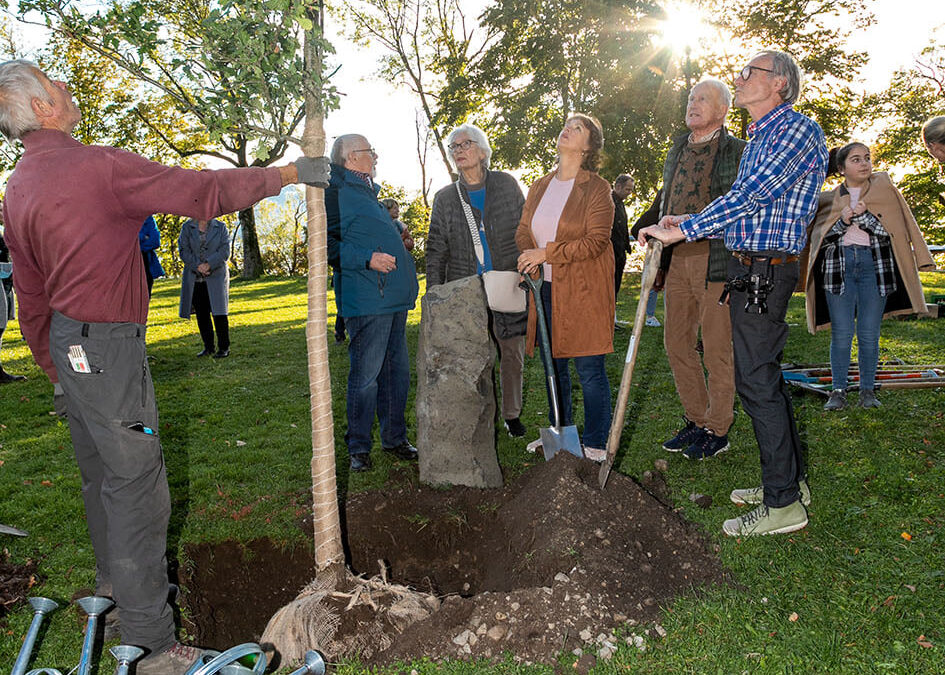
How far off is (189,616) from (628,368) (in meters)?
2.58

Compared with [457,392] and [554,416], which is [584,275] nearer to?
[554,416]

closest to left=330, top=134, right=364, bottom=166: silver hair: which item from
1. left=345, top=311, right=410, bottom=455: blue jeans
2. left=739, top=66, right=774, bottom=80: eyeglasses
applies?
left=345, top=311, right=410, bottom=455: blue jeans

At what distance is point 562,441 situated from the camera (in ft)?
15.4

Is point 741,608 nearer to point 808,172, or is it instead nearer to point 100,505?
point 808,172

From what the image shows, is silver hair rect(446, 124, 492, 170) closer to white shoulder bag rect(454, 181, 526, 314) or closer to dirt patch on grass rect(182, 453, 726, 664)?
white shoulder bag rect(454, 181, 526, 314)

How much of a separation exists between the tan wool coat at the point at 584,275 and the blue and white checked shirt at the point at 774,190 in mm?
1089

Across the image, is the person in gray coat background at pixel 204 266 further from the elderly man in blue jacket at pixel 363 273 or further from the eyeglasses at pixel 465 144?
the eyeglasses at pixel 465 144

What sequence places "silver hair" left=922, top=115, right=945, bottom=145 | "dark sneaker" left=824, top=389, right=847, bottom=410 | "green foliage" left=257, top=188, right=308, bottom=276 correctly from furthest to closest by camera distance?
1. "green foliage" left=257, top=188, right=308, bottom=276
2. "dark sneaker" left=824, top=389, right=847, bottom=410
3. "silver hair" left=922, top=115, right=945, bottom=145

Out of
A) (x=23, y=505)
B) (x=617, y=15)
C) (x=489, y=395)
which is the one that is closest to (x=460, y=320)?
(x=489, y=395)

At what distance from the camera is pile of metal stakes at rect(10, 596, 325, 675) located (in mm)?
2371

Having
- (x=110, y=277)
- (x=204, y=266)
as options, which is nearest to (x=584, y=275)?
(x=110, y=277)

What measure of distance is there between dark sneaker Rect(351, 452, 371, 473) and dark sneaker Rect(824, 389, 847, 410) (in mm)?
4065

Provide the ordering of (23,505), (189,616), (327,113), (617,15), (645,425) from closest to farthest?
1. (327,113)
2. (189,616)
3. (23,505)
4. (645,425)
5. (617,15)

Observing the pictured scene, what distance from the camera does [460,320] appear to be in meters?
4.62
